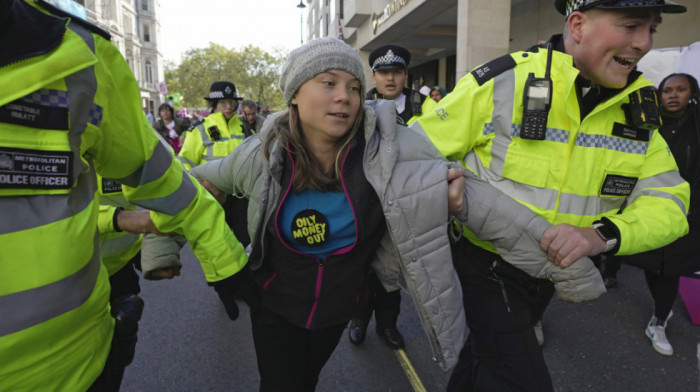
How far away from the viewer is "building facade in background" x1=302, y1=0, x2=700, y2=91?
7.68 m

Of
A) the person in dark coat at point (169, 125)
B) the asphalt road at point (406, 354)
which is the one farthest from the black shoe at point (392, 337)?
the person in dark coat at point (169, 125)

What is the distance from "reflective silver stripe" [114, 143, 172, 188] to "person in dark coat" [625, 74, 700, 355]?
3584 millimetres

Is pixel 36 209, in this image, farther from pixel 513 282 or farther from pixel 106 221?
pixel 513 282

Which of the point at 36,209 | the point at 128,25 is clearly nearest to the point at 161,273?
the point at 36,209

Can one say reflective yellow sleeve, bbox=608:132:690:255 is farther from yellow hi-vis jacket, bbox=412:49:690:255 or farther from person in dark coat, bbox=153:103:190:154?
person in dark coat, bbox=153:103:190:154

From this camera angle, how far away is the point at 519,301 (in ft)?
6.47

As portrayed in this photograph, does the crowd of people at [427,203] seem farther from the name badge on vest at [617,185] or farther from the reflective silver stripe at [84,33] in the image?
the reflective silver stripe at [84,33]

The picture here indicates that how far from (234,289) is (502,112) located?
137cm

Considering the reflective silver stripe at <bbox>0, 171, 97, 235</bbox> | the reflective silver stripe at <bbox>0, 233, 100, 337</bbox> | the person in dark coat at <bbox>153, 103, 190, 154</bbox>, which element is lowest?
the reflective silver stripe at <bbox>0, 233, 100, 337</bbox>

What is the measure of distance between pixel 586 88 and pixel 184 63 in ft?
146

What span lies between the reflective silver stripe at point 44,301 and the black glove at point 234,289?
1.69ft

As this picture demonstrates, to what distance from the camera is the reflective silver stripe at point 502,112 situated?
6.18 feet

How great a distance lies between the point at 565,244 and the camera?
1633mm

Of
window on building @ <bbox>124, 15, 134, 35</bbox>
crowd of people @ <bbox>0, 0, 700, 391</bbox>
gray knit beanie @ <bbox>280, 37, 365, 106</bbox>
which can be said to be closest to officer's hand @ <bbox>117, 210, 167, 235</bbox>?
crowd of people @ <bbox>0, 0, 700, 391</bbox>
